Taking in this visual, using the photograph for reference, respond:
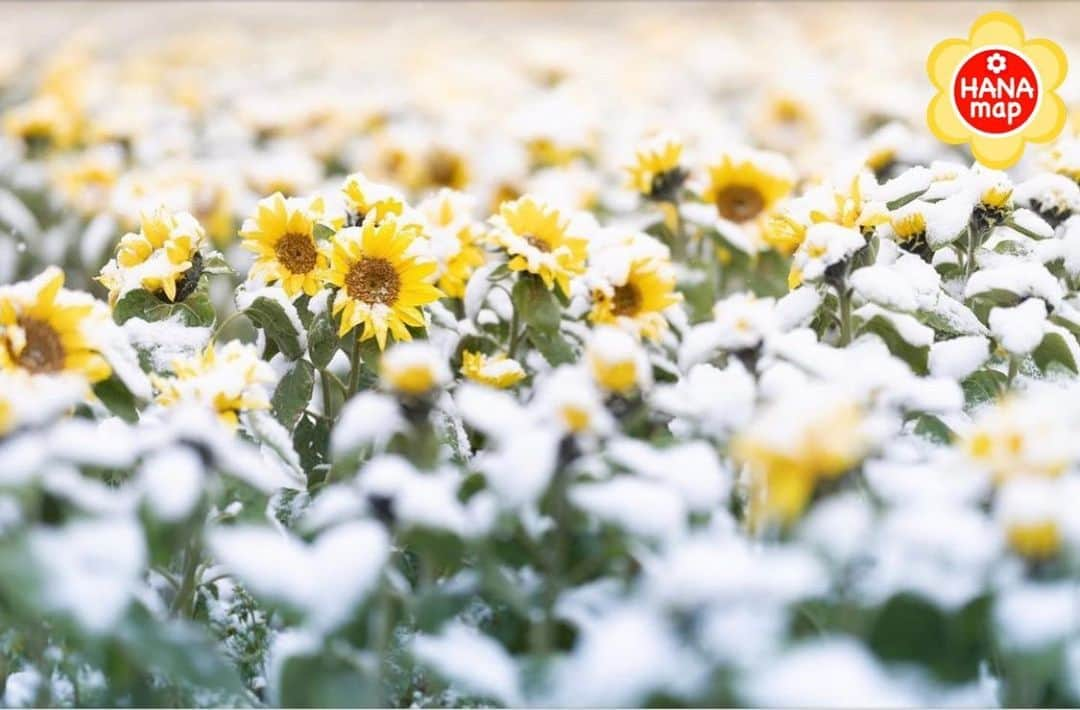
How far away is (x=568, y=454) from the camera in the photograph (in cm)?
146

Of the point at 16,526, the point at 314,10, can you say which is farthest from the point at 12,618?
the point at 314,10

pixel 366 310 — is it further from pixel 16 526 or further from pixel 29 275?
pixel 29 275

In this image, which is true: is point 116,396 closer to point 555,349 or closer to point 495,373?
point 495,373

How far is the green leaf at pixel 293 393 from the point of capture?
2.09 m

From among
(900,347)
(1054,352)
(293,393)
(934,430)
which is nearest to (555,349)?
(293,393)

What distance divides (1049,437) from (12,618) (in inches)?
46.5

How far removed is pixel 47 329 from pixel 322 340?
0.52 meters

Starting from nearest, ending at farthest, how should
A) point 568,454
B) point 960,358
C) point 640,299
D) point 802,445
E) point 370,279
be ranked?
1. point 802,445
2. point 568,454
3. point 960,358
4. point 370,279
5. point 640,299

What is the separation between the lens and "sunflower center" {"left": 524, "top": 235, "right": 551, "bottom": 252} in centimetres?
214

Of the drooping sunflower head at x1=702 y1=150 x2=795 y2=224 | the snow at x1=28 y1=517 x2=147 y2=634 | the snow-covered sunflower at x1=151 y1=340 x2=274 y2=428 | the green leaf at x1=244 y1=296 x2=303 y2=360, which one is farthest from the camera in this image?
the drooping sunflower head at x1=702 y1=150 x2=795 y2=224

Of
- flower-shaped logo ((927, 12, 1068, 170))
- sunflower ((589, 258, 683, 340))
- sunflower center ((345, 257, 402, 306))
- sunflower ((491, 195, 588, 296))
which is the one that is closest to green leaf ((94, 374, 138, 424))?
sunflower center ((345, 257, 402, 306))

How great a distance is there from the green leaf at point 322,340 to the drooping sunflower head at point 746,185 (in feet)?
3.92

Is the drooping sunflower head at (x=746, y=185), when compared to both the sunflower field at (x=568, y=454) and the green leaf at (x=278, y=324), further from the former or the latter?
the green leaf at (x=278, y=324)

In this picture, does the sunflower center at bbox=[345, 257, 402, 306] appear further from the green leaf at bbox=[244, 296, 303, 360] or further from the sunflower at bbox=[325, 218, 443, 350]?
the green leaf at bbox=[244, 296, 303, 360]
